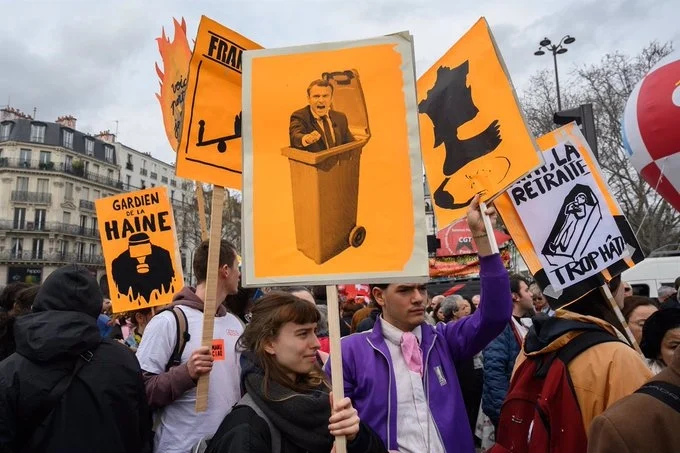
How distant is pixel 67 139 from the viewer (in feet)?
210

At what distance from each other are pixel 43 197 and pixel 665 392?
6775cm

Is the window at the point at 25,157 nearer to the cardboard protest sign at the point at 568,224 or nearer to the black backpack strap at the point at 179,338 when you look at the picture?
the black backpack strap at the point at 179,338

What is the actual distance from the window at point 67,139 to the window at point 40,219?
28.2ft

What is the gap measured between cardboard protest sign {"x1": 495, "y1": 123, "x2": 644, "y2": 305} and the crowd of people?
0.37 metres

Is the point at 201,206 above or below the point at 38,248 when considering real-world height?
below

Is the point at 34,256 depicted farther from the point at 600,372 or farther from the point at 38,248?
the point at 600,372

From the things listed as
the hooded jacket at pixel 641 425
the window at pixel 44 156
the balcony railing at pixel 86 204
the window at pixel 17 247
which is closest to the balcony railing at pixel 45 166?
the window at pixel 44 156

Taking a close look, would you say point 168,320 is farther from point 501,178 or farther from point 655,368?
point 655,368

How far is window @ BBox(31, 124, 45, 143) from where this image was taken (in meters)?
61.7

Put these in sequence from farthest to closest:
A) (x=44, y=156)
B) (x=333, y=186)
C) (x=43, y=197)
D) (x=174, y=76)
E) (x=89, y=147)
Result: 1. (x=89, y=147)
2. (x=44, y=156)
3. (x=43, y=197)
4. (x=174, y=76)
5. (x=333, y=186)

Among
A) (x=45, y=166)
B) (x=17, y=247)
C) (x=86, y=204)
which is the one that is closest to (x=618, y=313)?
(x=17, y=247)

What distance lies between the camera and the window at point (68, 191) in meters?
61.4

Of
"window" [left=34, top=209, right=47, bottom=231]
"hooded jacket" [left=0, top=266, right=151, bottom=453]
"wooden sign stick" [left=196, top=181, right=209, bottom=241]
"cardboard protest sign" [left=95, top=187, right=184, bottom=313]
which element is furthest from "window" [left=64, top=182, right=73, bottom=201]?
"hooded jacket" [left=0, top=266, right=151, bottom=453]

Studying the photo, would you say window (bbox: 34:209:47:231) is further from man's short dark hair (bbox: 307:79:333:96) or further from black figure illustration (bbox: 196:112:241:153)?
man's short dark hair (bbox: 307:79:333:96)
